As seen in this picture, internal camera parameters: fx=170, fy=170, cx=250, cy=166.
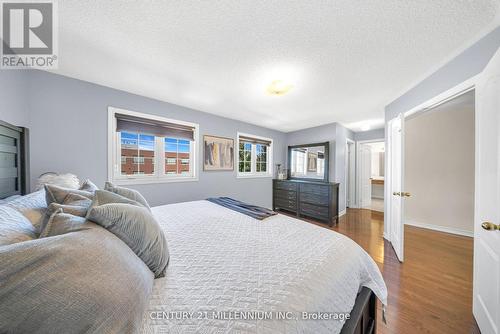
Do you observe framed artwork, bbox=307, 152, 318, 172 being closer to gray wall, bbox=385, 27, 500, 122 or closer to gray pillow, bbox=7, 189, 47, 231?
gray wall, bbox=385, 27, 500, 122

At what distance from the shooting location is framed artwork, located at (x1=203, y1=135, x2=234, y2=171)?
3385 millimetres

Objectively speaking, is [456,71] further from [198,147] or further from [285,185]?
[198,147]

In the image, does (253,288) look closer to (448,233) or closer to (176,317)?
(176,317)

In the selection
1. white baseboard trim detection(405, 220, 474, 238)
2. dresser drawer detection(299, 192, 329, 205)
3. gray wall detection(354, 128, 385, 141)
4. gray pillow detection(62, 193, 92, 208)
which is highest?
gray wall detection(354, 128, 385, 141)

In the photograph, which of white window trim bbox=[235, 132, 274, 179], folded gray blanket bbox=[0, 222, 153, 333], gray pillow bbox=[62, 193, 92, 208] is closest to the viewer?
folded gray blanket bbox=[0, 222, 153, 333]

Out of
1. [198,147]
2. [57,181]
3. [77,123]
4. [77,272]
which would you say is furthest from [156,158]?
[77,272]

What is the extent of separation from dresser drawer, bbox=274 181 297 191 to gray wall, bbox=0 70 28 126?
436 cm

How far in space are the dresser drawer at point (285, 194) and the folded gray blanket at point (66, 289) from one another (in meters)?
3.99

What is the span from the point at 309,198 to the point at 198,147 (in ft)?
8.99

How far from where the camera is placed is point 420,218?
358cm

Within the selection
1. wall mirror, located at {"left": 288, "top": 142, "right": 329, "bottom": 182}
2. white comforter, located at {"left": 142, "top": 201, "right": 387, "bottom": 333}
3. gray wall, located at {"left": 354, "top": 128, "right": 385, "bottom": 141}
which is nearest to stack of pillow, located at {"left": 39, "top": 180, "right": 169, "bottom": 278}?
white comforter, located at {"left": 142, "top": 201, "right": 387, "bottom": 333}

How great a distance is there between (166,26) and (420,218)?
5.27 metres

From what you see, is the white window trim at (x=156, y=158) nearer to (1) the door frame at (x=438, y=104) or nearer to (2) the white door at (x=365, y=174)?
(1) the door frame at (x=438, y=104)

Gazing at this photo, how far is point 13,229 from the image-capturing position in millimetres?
672
